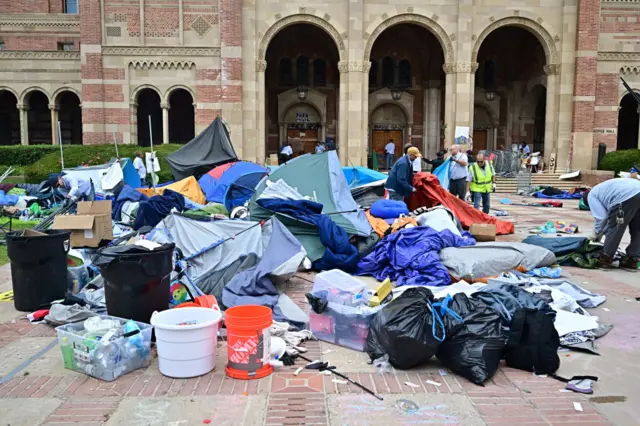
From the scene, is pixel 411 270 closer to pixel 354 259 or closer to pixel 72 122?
pixel 354 259

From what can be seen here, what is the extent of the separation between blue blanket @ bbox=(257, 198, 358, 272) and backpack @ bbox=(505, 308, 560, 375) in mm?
3737

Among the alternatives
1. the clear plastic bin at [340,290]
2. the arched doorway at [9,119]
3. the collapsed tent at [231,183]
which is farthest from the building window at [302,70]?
the clear plastic bin at [340,290]

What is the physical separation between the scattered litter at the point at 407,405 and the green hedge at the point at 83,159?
672 inches

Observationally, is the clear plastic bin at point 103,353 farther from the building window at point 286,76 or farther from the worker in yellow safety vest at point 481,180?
the building window at point 286,76

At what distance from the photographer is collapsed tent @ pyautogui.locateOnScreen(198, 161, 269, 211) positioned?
1202cm

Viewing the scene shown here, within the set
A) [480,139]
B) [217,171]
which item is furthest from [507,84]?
[217,171]

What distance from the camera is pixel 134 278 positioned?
5.31 metres

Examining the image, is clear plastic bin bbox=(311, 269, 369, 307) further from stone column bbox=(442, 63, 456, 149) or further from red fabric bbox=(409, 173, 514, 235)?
stone column bbox=(442, 63, 456, 149)

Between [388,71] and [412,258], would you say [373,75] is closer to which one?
[388,71]

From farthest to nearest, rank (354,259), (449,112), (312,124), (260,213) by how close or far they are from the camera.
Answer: (312,124) < (449,112) < (260,213) < (354,259)

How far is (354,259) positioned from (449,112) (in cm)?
1888

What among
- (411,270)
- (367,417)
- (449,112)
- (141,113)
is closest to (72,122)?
(141,113)

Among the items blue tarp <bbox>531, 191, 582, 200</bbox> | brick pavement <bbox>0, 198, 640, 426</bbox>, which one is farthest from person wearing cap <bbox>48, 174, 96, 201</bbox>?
blue tarp <bbox>531, 191, 582, 200</bbox>

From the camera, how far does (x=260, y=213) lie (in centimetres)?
902
